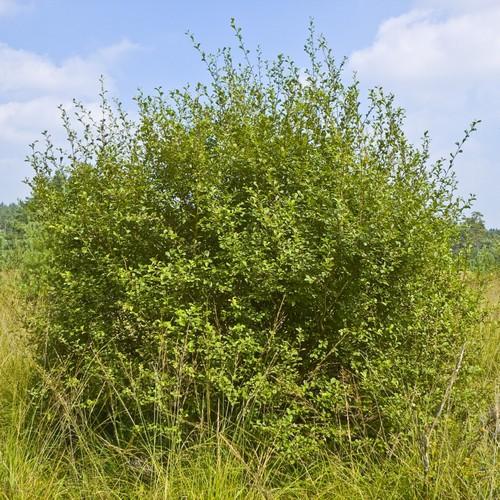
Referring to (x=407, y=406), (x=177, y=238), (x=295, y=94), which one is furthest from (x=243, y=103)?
(x=407, y=406)

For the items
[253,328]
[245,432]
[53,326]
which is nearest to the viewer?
[245,432]

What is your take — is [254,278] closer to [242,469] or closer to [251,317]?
[251,317]

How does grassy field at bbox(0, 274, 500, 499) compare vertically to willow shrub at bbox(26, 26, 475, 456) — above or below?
below

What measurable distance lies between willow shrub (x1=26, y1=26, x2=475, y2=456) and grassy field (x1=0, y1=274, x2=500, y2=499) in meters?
0.17

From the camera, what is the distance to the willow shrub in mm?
3484

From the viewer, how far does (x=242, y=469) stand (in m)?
3.15

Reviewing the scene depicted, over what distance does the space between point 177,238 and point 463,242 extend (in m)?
2.43

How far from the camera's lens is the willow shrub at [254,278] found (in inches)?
137

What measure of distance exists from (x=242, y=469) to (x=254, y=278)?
1.11 m

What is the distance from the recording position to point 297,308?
3.76 metres

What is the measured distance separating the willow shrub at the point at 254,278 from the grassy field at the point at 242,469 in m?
0.17

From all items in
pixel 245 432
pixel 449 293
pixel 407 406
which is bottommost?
pixel 245 432

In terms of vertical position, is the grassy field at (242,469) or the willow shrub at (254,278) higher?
the willow shrub at (254,278)

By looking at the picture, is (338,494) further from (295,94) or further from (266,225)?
(295,94)
